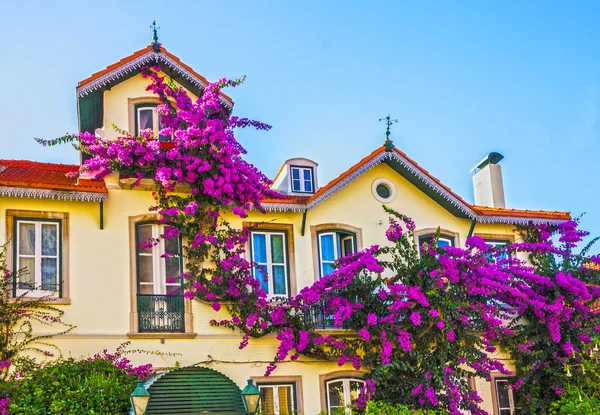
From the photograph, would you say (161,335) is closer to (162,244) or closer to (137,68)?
(162,244)

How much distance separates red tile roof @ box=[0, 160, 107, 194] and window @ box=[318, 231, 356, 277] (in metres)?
5.21

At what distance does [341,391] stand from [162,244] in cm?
513

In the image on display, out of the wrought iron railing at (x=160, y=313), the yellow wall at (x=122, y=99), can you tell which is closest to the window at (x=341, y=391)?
the wrought iron railing at (x=160, y=313)

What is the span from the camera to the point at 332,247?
2130 cm

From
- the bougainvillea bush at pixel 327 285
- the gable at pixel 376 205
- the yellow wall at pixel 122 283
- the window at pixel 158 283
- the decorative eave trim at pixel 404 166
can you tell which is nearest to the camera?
the yellow wall at pixel 122 283

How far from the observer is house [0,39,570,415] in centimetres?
1861

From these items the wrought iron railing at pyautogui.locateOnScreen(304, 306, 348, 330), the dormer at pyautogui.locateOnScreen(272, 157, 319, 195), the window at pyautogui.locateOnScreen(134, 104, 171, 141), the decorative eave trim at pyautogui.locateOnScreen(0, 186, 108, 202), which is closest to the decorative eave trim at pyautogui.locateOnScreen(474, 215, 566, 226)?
the dormer at pyautogui.locateOnScreen(272, 157, 319, 195)

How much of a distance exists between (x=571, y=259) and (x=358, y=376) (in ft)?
19.1

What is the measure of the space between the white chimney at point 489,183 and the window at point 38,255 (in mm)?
11495

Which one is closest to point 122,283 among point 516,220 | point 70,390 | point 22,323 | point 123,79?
point 22,323

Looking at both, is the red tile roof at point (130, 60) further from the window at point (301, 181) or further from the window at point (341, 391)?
the window at point (341, 391)

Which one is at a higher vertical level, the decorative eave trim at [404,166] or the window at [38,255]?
the decorative eave trim at [404,166]

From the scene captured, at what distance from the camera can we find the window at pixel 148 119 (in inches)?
814

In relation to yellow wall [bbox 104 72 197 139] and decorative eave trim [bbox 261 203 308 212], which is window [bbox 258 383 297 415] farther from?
yellow wall [bbox 104 72 197 139]
